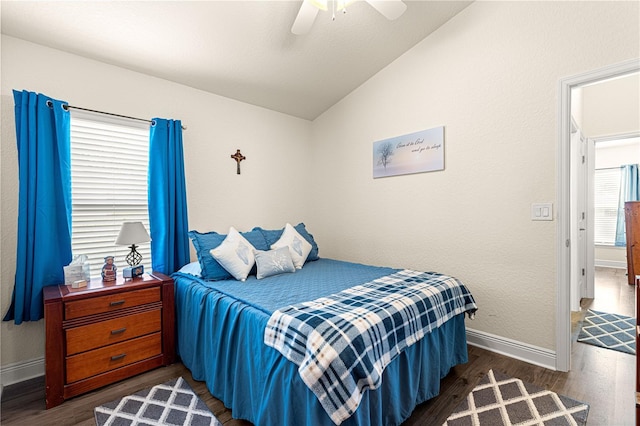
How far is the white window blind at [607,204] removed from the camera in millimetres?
5938

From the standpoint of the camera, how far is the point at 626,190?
5.74m

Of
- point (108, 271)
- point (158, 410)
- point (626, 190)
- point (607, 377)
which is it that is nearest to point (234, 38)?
point (108, 271)

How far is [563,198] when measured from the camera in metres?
2.19

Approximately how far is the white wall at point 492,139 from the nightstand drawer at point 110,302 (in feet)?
7.38

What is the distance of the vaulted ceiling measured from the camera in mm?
2041

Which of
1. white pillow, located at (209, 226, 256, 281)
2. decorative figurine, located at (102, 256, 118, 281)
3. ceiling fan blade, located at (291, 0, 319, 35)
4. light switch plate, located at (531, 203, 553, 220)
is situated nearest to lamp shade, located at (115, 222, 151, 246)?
decorative figurine, located at (102, 256, 118, 281)

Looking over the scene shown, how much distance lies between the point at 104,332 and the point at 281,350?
1.46 m

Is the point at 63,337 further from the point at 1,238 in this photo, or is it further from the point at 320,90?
the point at 320,90

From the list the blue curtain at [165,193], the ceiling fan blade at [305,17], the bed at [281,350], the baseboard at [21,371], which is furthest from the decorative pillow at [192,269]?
the ceiling fan blade at [305,17]

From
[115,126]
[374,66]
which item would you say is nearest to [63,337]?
[115,126]

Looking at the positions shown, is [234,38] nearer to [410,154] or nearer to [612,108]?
[410,154]

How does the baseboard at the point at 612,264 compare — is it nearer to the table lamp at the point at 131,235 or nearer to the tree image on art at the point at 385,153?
the tree image on art at the point at 385,153

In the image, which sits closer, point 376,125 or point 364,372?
point 364,372

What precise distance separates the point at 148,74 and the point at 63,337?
2.22m
